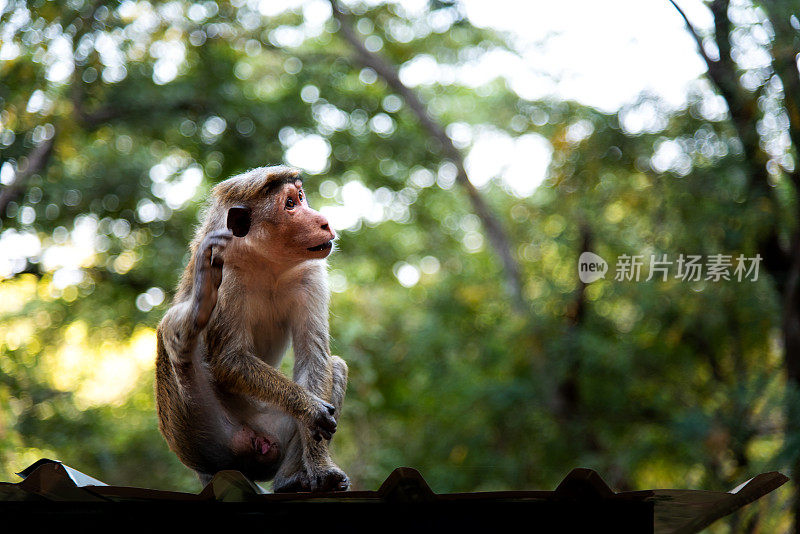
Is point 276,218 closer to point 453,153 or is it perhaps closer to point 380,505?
point 380,505

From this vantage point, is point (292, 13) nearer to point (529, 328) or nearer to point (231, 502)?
point (529, 328)

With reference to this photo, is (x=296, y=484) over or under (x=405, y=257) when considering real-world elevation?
over

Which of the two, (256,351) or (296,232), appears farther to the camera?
(256,351)

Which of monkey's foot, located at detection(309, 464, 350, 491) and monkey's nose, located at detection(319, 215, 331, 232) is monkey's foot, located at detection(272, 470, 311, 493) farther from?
monkey's nose, located at detection(319, 215, 331, 232)

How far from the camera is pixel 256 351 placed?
299 centimetres

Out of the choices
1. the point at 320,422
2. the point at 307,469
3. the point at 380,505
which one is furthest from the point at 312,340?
the point at 380,505

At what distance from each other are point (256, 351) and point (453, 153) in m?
7.45

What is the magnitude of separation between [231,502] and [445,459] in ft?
26.7

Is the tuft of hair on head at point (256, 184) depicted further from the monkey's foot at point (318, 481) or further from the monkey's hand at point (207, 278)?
Result: the monkey's foot at point (318, 481)

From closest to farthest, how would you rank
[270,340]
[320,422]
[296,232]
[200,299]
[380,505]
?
[380,505] → [200,299] → [320,422] → [296,232] → [270,340]

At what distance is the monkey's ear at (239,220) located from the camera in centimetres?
283

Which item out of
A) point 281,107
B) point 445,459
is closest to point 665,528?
point 445,459

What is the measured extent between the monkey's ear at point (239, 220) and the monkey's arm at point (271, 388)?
0.40 meters

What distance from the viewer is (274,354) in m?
3.11
